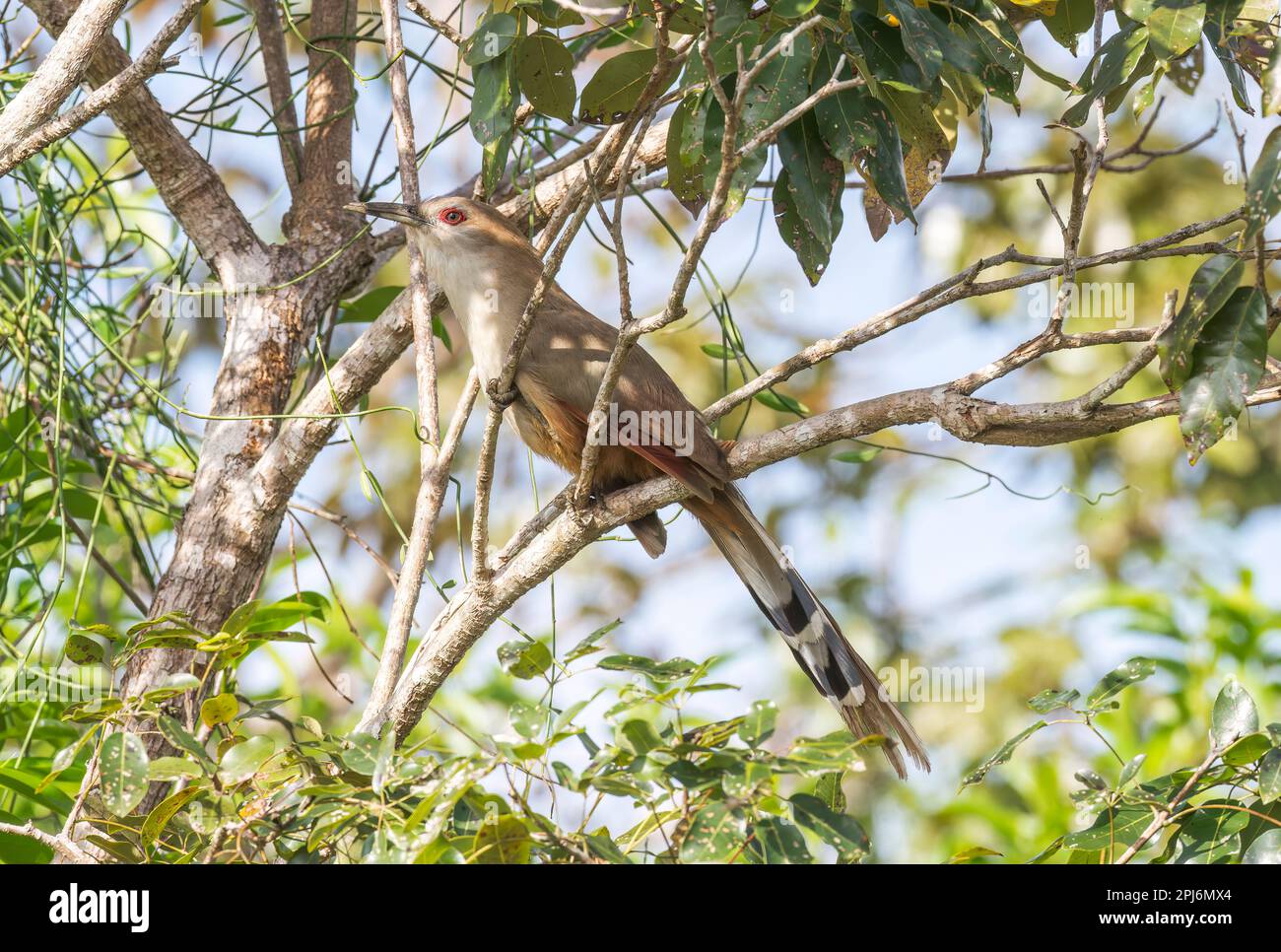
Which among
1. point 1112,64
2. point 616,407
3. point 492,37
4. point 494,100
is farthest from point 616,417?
point 1112,64

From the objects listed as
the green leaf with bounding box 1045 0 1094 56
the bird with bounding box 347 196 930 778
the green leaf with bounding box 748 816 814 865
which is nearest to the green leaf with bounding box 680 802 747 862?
the green leaf with bounding box 748 816 814 865

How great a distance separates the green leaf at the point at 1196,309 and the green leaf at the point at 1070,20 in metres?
0.84

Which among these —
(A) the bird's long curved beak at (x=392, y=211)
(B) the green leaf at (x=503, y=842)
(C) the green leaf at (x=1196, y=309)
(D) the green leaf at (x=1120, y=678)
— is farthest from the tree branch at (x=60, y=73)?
(D) the green leaf at (x=1120, y=678)

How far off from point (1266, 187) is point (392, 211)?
237 cm

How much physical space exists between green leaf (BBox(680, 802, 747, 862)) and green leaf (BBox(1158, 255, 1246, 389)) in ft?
3.42

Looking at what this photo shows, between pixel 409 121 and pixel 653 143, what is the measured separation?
668mm

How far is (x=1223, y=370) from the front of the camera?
195cm

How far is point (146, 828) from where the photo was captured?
6.75ft

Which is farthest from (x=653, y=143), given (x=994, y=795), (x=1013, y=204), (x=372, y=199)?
(x=1013, y=204)

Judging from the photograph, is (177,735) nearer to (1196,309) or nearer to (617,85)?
(617,85)

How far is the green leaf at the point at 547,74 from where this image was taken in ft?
8.55

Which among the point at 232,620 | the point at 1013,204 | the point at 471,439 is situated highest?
the point at 1013,204
